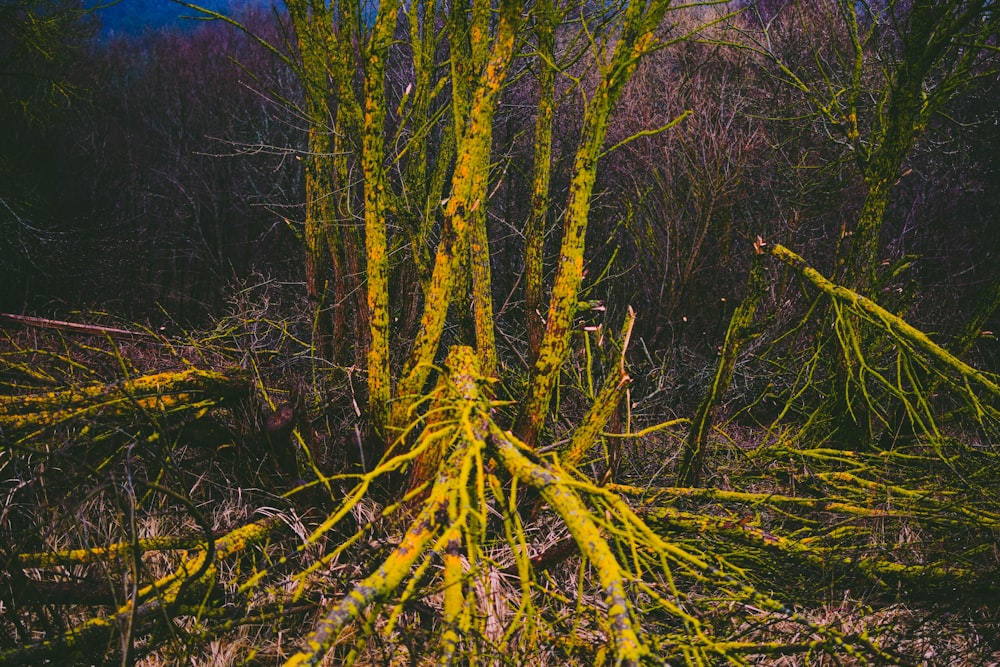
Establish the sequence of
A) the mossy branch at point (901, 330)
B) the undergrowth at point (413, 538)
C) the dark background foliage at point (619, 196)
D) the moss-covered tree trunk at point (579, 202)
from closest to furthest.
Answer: the undergrowth at point (413, 538) < the mossy branch at point (901, 330) < the moss-covered tree trunk at point (579, 202) < the dark background foliage at point (619, 196)

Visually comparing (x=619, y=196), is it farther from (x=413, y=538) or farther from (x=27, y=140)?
(x=27, y=140)

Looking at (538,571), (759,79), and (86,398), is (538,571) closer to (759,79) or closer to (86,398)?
(86,398)

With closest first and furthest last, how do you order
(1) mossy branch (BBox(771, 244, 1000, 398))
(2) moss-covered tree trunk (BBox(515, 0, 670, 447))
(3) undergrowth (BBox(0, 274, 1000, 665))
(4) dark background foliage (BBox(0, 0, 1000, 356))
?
(3) undergrowth (BBox(0, 274, 1000, 665))
(1) mossy branch (BBox(771, 244, 1000, 398))
(2) moss-covered tree trunk (BBox(515, 0, 670, 447))
(4) dark background foliage (BBox(0, 0, 1000, 356))

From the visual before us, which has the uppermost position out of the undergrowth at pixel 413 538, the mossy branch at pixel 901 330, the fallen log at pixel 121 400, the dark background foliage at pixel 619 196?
the dark background foliage at pixel 619 196

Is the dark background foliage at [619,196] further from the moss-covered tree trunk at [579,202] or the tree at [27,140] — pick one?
the moss-covered tree trunk at [579,202]

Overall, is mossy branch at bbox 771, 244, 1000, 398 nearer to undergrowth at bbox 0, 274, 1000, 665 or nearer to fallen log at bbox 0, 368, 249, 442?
undergrowth at bbox 0, 274, 1000, 665

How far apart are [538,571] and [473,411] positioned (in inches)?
47.3

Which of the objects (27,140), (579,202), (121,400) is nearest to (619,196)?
(579,202)

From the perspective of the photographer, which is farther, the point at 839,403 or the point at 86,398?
the point at 839,403

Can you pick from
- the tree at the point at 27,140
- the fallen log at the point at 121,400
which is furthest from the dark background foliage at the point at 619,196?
the fallen log at the point at 121,400

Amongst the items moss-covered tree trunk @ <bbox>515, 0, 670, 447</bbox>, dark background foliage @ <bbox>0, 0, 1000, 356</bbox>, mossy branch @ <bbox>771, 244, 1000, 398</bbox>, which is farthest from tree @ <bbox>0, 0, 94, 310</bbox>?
mossy branch @ <bbox>771, 244, 1000, 398</bbox>

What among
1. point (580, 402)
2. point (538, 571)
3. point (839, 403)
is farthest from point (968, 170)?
point (538, 571)

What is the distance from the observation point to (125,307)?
9.74 m

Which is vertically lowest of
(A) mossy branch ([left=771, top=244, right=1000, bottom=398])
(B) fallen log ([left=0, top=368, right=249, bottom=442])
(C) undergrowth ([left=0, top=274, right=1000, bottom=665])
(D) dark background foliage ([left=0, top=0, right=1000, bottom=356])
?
(C) undergrowth ([left=0, top=274, right=1000, bottom=665])
